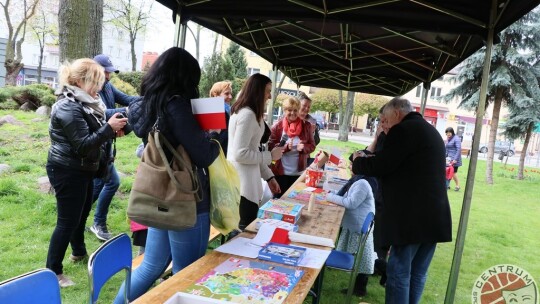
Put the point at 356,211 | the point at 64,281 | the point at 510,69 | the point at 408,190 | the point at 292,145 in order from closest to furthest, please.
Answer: the point at 408,190 → the point at 64,281 → the point at 356,211 → the point at 292,145 → the point at 510,69

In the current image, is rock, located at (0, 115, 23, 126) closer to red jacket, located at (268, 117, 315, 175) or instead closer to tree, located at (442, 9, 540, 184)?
red jacket, located at (268, 117, 315, 175)

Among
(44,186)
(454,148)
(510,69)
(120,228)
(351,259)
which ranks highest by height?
(510,69)

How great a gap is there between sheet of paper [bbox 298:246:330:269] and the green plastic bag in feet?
1.15

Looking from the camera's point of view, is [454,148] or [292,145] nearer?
[292,145]

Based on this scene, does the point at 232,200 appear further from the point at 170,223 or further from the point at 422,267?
the point at 422,267

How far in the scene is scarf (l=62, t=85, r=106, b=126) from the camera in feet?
8.23

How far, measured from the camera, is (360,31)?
382cm

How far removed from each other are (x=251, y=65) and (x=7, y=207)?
3015cm

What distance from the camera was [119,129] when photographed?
101 inches

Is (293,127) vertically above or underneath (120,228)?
above

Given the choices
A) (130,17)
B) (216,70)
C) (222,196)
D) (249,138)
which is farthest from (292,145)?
(130,17)

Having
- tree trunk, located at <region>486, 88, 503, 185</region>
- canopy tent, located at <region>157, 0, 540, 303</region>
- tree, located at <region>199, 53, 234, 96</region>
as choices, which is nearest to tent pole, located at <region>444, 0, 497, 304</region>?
canopy tent, located at <region>157, 0, 540, 303</region>

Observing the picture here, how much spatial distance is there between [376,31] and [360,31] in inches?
6.4

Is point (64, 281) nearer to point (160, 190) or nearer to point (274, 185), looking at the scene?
point (274, 185)
